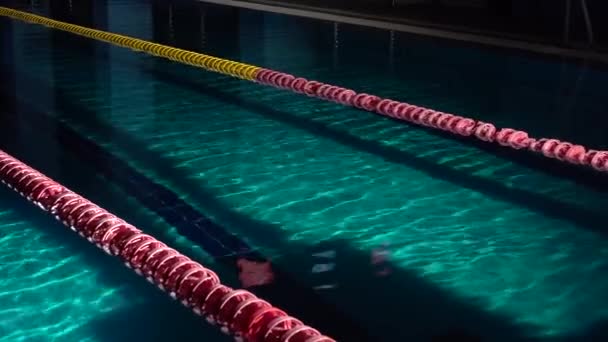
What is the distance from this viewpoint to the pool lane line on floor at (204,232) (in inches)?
134

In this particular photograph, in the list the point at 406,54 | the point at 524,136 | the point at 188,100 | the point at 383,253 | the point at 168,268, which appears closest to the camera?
the point at 168,268

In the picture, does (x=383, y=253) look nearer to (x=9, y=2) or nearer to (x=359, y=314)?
(x=359, y=314)

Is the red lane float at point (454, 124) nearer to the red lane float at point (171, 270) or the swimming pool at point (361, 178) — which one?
the swimming pool at point (361, 178)

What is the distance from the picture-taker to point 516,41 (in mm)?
10125

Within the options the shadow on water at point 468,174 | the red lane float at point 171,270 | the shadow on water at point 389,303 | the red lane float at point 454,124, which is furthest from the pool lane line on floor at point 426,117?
the red lane float at point 171,270

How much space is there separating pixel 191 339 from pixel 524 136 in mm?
2516

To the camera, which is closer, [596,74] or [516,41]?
[596,74]

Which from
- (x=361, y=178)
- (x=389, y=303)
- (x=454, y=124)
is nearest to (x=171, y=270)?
(x=389, y=303)

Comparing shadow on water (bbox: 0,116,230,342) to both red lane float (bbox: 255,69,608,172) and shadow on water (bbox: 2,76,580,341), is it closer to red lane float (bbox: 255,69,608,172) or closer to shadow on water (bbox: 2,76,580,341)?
shadow on water (bbox: 2,76,580,341)

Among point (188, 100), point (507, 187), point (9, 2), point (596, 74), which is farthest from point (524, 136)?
point (9, 2)

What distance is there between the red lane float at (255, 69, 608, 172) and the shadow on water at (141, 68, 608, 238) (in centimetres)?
29

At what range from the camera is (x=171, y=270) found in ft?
9.04

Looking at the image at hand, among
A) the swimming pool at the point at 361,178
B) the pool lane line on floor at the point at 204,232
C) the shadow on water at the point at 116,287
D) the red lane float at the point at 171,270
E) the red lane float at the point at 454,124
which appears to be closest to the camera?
the red lane float at the point at 171,270

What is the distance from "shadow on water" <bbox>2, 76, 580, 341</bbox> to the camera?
334 cm
